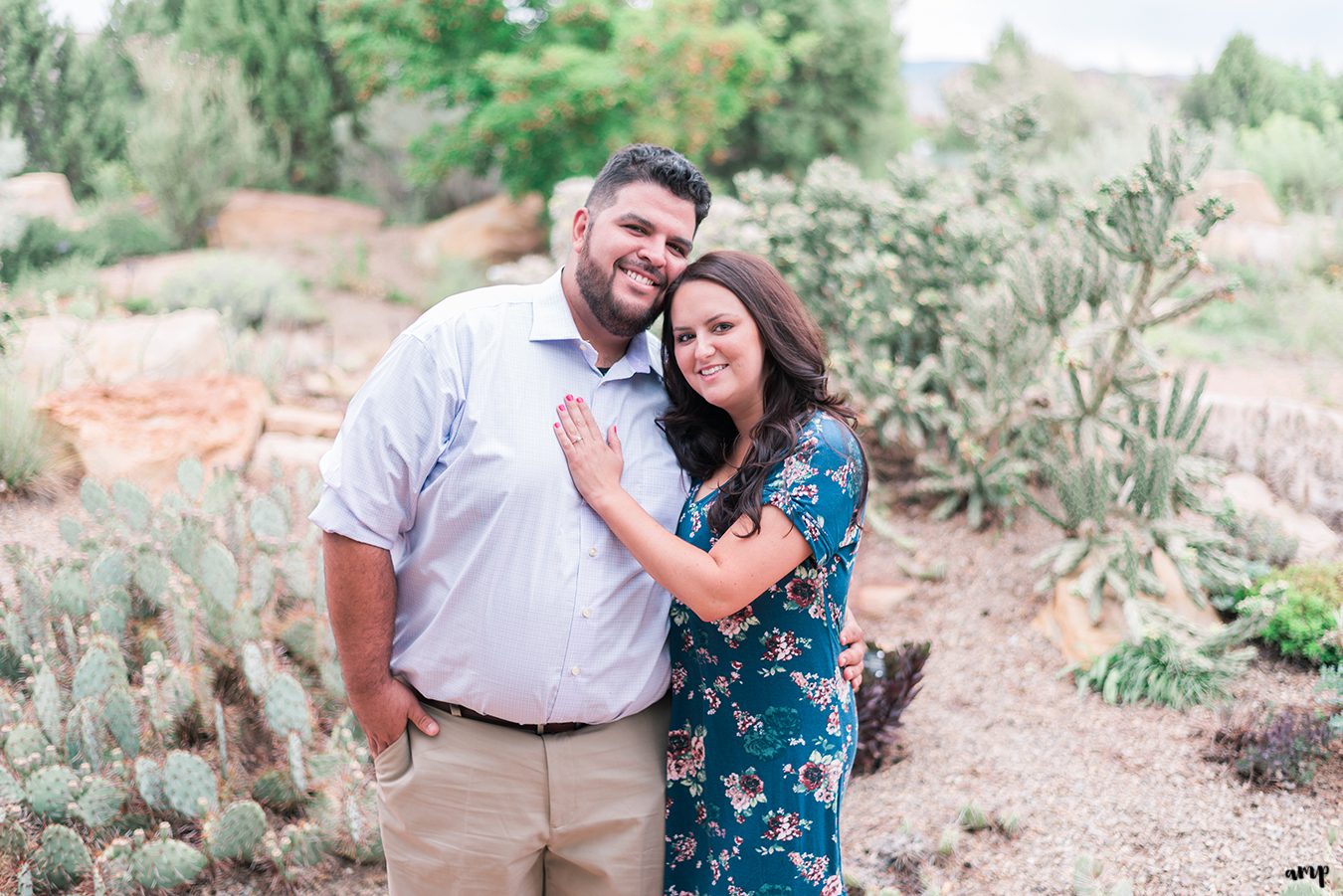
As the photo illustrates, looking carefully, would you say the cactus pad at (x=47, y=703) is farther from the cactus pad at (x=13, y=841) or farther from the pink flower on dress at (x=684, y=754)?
the pink flower on dress at (x=684, y=754)

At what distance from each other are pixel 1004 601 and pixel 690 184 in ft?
11.8

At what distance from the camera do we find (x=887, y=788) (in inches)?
150

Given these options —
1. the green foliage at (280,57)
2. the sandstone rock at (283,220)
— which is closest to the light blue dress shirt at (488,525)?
the sandstone rock at (283,220)

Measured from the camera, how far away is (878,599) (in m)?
5.24

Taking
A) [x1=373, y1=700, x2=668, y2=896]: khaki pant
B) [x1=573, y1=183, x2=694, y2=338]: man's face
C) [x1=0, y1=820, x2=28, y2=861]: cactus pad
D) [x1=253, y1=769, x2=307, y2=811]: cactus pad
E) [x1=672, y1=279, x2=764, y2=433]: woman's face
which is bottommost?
[x1=253, y1=769, x2=307, y2=811]: cactus pad

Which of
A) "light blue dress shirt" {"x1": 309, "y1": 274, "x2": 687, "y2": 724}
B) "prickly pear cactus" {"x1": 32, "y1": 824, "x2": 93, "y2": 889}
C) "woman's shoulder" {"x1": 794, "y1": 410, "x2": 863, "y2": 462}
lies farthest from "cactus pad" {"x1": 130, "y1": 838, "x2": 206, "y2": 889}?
"woman's shoulder" {"x1": 794, "y1": 410, "x2": 863, "y2": 462}

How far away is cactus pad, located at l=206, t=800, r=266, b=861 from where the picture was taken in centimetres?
299

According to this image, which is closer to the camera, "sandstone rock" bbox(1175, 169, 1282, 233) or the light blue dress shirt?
the light blue dress shirt

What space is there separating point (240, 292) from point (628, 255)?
27.9ft

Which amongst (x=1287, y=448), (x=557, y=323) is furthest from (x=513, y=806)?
(x=1287, y=448)

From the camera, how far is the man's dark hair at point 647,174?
231 centimetres

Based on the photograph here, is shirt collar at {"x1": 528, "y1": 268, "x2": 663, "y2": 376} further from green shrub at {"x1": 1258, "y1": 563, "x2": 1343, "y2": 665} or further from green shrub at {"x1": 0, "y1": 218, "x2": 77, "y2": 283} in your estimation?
green shrub at {"x1": 0, "y1": 218, "x2": 77, "y2": 283}

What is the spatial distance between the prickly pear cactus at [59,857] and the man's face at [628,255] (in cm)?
216

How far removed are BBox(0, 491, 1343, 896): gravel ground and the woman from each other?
3.60ft
